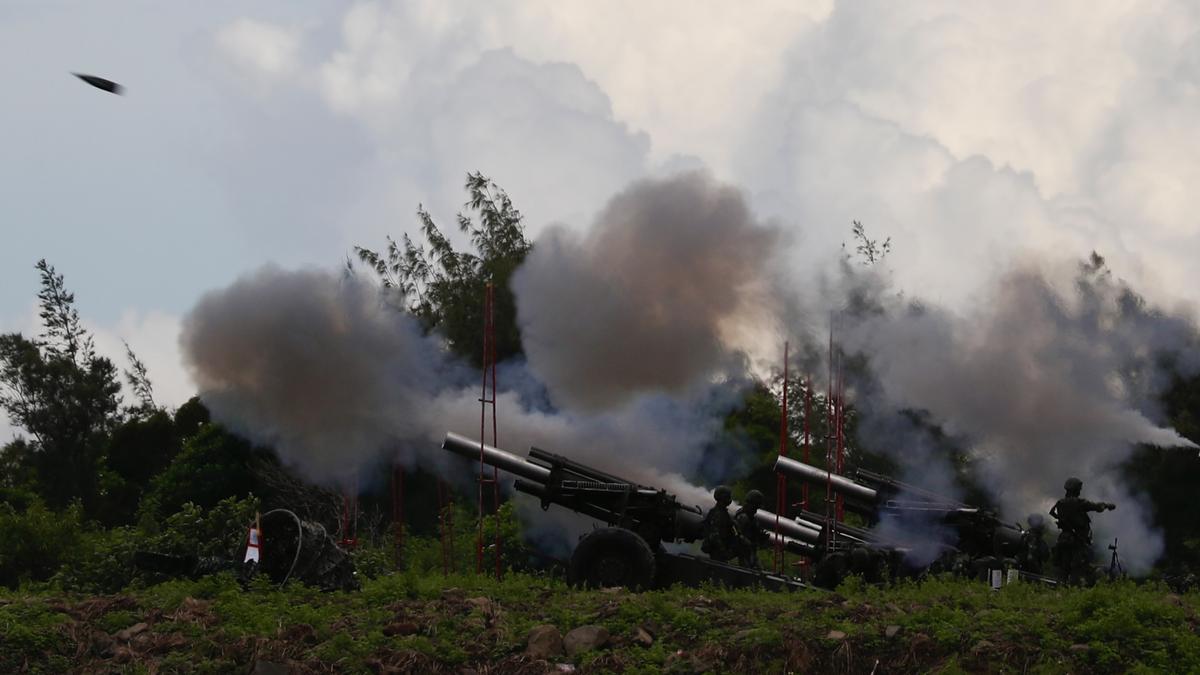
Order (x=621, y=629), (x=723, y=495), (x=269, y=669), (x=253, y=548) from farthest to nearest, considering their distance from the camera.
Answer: (x=723, y=495)
(x=253, y=548)
(x=621, y=629)
(x=269, y=669)

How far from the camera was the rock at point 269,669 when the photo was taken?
18.1m

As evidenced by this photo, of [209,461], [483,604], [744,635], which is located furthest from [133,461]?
[744,635]

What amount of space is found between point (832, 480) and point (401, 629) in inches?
352

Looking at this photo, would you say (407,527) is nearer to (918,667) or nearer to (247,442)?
(247,442)

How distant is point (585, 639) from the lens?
18.3 meters

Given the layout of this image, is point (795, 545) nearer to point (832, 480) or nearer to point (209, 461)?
point (832, 480)

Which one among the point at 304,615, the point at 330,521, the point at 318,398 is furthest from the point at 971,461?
the point at 330,521

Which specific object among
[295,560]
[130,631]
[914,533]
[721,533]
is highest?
[914,533]

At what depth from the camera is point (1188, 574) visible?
23.7 metres

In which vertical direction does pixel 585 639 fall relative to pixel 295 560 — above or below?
below

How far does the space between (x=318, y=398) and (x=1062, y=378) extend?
502 inches

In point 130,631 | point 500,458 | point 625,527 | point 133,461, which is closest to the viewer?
point 130,631

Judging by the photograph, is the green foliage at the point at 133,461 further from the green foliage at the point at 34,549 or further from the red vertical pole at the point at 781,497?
the red vertical pole at the point at 781,497

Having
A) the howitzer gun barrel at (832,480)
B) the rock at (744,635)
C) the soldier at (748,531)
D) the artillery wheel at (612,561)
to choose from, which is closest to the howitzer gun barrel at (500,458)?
the artillery wheel at (612,561)
